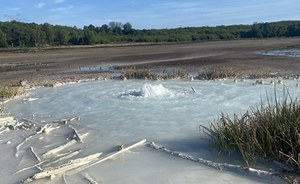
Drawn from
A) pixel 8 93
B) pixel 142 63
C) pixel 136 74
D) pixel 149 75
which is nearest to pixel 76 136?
pixel 8 93

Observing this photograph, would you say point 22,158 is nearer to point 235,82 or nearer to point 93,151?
point 93,151

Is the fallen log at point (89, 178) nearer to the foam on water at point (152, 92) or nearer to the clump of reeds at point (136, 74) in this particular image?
the foam on water at point (152, 92)

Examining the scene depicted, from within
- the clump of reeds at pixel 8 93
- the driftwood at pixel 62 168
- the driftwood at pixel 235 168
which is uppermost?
the driftwood at pixel 235 168

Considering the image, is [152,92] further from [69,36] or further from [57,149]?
[69,36]

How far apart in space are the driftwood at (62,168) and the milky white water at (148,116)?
154 mm

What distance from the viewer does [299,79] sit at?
610 inches

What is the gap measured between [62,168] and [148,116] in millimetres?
4085

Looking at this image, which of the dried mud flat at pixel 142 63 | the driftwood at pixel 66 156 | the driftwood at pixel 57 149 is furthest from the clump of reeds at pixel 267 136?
the dried mud flat at pixel 142 63

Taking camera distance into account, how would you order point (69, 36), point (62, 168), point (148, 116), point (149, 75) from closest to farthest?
point (62, 168)
point (148, 116)
point (149, 75)
point (69, 36)

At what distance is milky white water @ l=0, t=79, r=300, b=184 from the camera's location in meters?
6.57

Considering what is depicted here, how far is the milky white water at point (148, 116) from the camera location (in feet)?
21.6

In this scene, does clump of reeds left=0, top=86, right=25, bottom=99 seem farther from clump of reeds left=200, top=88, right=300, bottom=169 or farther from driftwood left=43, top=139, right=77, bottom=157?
clump of reeds left=200, top=88, right=300, bottom=169

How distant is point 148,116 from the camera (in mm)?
10508

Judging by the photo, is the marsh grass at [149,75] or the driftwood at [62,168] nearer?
the driftwood at [62,168]
